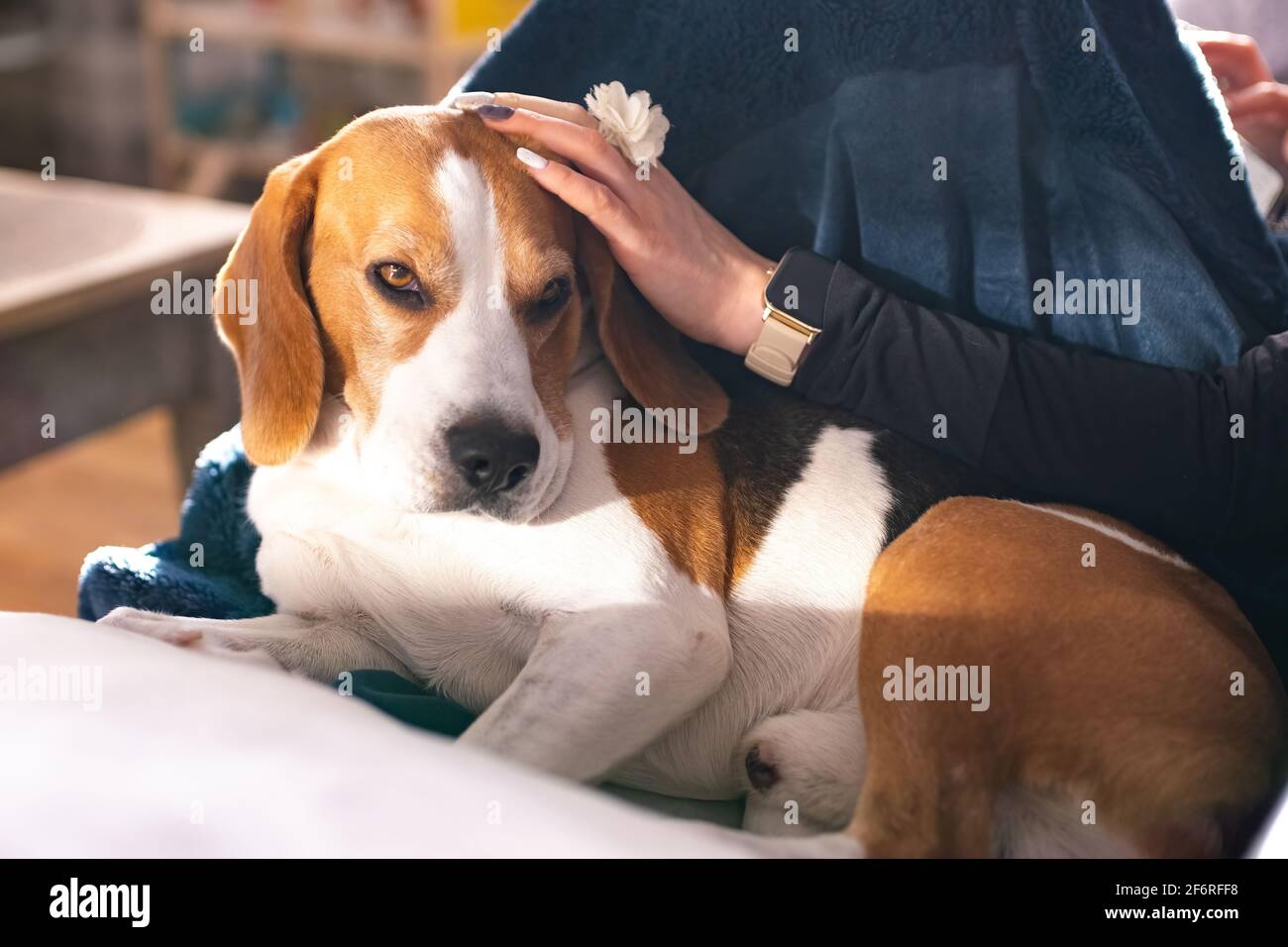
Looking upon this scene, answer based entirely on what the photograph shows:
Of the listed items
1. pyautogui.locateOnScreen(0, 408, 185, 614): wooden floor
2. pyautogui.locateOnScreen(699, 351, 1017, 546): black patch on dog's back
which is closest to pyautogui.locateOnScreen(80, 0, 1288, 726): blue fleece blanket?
pyautogui.locateOnScreen(699, 351, 1017, 546): black patch on dog's back

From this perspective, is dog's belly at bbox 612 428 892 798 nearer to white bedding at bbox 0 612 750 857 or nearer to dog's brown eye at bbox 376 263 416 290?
white bedding at bbox 0 612 750 857

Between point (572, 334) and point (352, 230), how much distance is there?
232mm

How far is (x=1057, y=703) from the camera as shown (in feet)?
3.41

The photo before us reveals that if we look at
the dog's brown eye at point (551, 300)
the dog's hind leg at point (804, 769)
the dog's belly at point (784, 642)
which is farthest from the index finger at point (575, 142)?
the dog's hind leg at point (804, 769)

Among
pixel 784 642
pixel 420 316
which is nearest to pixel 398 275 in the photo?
pixel 420 316

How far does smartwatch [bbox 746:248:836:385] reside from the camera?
1.24 meters

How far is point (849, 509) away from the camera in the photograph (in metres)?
1.22

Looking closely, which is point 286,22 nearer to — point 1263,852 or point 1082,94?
point 1082,94

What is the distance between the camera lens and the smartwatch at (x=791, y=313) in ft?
4.06

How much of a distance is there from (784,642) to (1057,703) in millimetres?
254

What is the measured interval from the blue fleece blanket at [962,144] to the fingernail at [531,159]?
25cm

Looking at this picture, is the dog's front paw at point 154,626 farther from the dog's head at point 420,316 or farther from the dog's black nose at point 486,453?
the dog's black nose at point 486,453

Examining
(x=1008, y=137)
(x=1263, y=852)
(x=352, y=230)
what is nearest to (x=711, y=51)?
(x=1008, y=137)

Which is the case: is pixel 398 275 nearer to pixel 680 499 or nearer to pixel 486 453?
pixel 486 453
